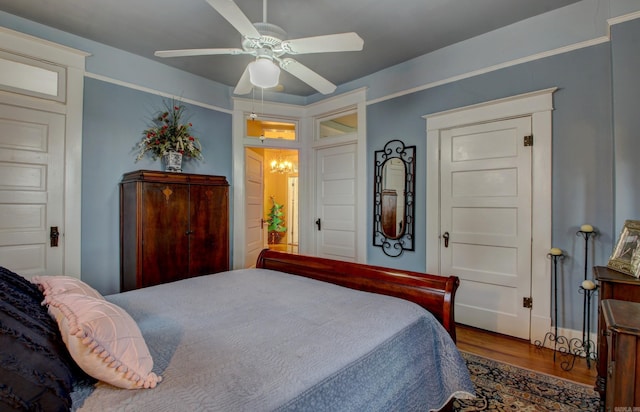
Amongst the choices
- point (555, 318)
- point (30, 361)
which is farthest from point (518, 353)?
point (30, 361)

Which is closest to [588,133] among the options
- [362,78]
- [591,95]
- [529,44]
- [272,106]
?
[591,95]

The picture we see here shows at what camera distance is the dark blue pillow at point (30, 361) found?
2.36ft

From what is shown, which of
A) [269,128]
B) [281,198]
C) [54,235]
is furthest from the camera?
[281,198]

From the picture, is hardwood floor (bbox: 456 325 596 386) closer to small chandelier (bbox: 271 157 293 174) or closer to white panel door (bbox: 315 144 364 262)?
white panel door (bbox: 315 144 364 262)

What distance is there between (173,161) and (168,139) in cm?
27

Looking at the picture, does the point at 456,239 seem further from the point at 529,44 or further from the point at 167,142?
the point at 167,142

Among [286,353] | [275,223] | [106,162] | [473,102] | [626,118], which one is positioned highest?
[473,102]

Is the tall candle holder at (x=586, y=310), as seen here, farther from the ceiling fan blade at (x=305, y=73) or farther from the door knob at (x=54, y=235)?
the door knob at (x=54, y=235)

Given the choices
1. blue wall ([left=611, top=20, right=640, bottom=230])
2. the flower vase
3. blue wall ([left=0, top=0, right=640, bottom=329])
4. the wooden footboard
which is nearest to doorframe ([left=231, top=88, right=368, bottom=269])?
blue wall ([left=0, top=0, right=640, bottom=329])

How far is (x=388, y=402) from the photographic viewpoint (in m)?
1.25

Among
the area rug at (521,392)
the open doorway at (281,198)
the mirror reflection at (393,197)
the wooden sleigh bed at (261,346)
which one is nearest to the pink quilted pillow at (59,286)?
the wooden sleigh bed at (261,346)

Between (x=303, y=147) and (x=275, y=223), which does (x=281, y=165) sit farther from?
(x=303, y=147)

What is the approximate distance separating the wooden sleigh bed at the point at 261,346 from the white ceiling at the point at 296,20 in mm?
2166

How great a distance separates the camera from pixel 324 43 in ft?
6.24
